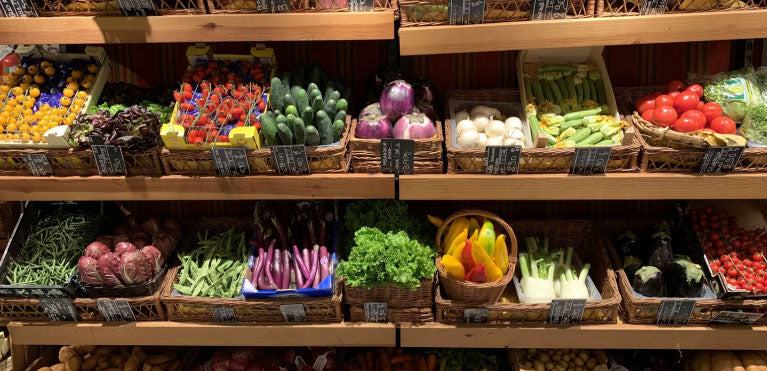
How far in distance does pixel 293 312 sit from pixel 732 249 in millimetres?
2073

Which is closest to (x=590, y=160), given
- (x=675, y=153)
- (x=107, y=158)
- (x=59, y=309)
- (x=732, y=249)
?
(x=675, y=153)

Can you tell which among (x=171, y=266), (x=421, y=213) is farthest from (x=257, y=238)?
(x=421, y=213)

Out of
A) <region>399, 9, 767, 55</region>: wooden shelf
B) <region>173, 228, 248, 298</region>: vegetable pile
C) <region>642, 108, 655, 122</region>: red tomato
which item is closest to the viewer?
<region>399, 9, 767, 55</region>: wooden shelf

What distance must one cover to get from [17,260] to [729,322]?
3.37 meters

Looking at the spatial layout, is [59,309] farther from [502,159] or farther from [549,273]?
[549,273]

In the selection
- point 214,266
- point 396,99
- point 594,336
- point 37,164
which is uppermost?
point 396,99

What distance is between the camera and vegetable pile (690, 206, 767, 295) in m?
2.54

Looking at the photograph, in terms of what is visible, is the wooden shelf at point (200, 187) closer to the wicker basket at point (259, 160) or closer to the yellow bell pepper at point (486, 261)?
the wicker basket at point (259, 160)

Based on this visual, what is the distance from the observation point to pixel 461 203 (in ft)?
10.3

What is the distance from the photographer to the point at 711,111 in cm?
234

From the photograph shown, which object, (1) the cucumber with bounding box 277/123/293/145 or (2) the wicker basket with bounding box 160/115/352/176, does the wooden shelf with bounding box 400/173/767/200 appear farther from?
(1) the cucumber with bounding box 277/123/293/145

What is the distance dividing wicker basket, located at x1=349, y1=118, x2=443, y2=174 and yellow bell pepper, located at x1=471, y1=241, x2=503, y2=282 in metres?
0.37

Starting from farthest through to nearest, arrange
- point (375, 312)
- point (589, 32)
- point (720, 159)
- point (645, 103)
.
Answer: point (375, 312), point (645, 103), point (720, 159), point (589, 32)

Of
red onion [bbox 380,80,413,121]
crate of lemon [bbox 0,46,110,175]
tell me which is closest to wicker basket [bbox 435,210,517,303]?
red onion [bbox 380,80,413,121]
